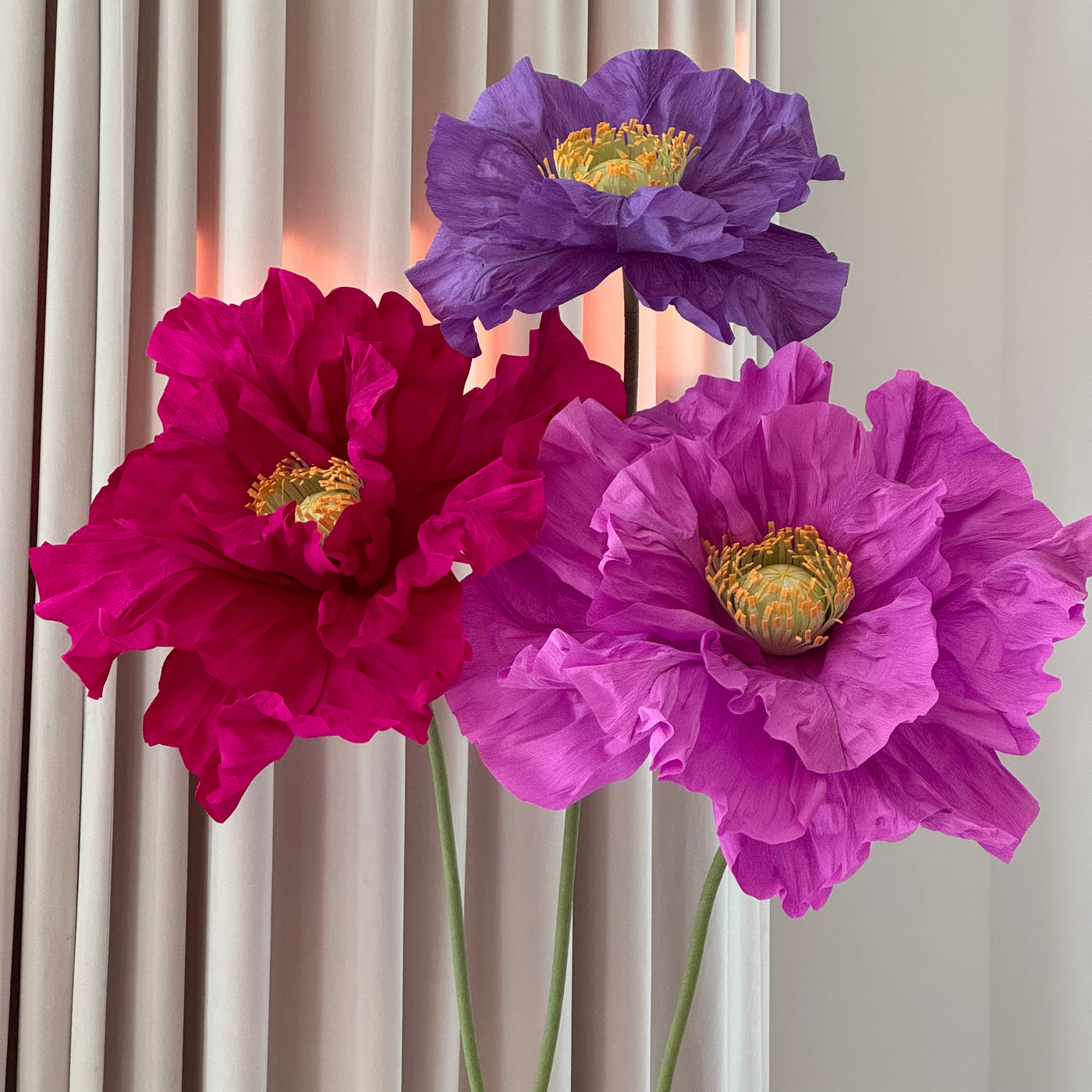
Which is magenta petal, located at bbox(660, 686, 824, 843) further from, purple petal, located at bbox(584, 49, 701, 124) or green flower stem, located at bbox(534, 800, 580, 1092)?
purple petal, located at bbox(584, 49, 701, 124)

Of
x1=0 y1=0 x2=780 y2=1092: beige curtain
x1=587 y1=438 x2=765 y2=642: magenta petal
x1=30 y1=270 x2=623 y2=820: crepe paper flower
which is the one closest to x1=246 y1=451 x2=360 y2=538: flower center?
x1=30 y1=270 x2=623 y2=820: crepe paper flower

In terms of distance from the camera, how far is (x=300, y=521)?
0.39 metres

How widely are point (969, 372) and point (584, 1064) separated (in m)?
1.06

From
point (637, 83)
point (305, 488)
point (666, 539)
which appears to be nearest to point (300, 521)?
point (305, 488)

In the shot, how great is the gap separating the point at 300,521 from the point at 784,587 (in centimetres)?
18

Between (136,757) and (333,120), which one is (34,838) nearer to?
(136,757)

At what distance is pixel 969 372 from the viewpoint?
149cm

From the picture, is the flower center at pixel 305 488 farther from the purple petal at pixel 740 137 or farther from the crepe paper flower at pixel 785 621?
the purple petal at pixel 740 137

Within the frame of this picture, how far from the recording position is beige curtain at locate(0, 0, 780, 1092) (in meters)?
0.85

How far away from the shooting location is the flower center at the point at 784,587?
355 millimetres

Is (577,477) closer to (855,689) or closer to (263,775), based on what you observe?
(855,689)

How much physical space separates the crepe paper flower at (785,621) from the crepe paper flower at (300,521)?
1.1 inches

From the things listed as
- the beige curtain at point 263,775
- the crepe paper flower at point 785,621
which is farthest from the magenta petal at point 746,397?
the beige curtain at point 263,775

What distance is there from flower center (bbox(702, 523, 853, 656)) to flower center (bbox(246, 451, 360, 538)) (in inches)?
5.6
